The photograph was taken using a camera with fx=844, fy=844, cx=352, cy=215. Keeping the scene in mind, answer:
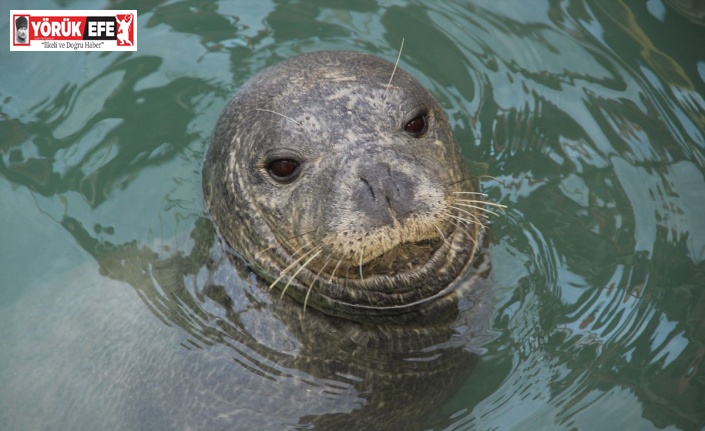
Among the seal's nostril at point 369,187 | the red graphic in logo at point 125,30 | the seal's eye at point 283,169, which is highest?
the seal's nostril at point 369,187

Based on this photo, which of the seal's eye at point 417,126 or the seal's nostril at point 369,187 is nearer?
the seal's nostril at point 369,187

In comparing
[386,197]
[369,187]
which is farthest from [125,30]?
[386,197]

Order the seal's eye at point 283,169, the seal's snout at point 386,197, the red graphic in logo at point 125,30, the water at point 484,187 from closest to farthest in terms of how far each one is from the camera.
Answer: the seal's snout at point 386,197 → the seal's eye at point 283,169 → the water at point 484,187 → the red graphic in logo at point 125,30

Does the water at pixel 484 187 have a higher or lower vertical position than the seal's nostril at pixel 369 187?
lower

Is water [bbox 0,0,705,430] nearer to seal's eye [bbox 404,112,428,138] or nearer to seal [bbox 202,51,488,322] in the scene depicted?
seal [bbox 202,51,488,322]

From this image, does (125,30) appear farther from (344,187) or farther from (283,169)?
(344,187)

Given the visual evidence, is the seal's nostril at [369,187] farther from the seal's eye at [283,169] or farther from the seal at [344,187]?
the seal's eye at [283,169]

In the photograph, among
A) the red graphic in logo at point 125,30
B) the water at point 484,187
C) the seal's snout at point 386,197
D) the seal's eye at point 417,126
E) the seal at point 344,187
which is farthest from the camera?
the red graphic in logo at point 125,30

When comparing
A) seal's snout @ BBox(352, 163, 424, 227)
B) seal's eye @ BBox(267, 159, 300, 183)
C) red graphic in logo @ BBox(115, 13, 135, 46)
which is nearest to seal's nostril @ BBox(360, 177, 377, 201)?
seal's snout @ BBox(352, 163, 424, 227)

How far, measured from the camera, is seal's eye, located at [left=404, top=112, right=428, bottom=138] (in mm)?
5005

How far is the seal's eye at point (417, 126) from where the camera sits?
5005 millimetres

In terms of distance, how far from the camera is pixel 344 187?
4.52 meters

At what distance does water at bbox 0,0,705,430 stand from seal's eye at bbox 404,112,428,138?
112 centimetres

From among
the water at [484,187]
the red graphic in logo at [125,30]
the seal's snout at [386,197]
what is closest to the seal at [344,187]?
the seal's snout at [386,197]
